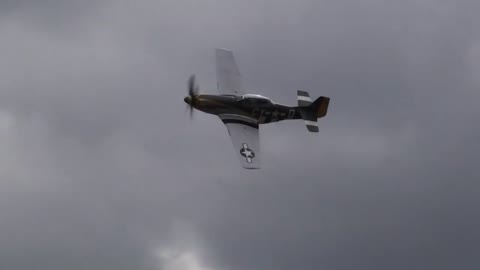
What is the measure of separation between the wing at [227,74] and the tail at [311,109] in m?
6.20

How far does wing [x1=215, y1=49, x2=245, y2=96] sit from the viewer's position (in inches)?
3306

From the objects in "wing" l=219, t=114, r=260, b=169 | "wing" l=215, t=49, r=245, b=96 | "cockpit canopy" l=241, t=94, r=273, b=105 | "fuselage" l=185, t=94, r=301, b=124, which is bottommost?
"wing" l=219, t=114, r=260, b=169

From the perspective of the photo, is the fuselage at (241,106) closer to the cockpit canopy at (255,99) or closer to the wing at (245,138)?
the cockpit canopy at (255,99)

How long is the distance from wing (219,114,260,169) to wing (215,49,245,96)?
4169 millimetres

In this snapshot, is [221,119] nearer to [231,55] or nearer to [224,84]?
[224,84]

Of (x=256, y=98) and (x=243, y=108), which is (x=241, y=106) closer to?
(x=243, y=108)

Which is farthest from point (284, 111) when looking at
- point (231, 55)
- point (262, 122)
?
point (231, 55)

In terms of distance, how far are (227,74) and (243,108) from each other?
19.5 ft

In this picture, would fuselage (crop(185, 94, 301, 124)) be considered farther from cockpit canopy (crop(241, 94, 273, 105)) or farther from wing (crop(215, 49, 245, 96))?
wing (crop(215, 49, 245, 96))

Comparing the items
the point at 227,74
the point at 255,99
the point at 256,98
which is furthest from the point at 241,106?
the point at 227,74

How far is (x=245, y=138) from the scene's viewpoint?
78.2 m

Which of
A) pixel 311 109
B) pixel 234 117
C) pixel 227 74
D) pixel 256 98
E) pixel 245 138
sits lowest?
pixel 245 138

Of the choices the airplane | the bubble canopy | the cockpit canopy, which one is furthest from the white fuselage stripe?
the bubble canopy

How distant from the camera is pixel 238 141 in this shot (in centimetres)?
7719
